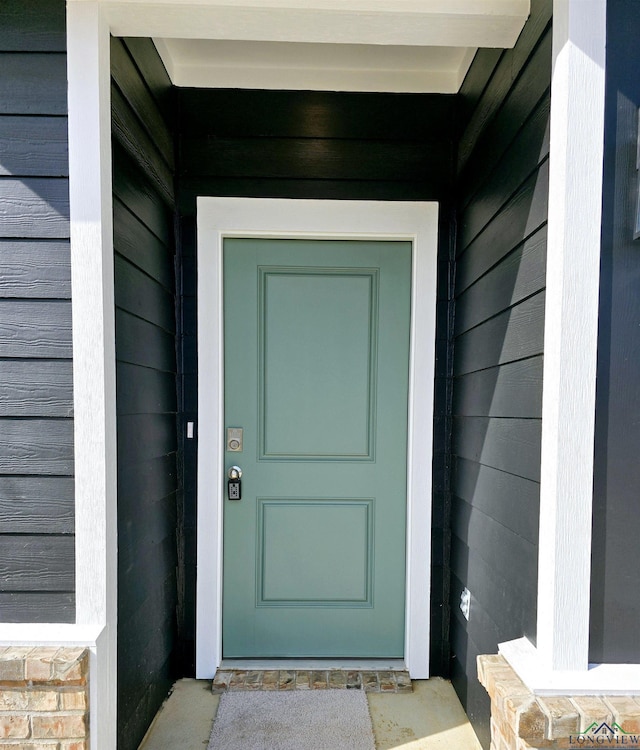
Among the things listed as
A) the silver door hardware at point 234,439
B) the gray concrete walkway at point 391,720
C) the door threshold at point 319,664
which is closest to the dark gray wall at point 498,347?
the gray concrete walkway at point 391,720

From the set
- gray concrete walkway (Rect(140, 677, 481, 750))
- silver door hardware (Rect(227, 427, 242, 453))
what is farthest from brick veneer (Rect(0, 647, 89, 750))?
silver door hardware (Rect(227, 427, 242, 453))

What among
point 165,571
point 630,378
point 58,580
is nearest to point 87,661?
point 58,580

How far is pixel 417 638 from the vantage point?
206 cm

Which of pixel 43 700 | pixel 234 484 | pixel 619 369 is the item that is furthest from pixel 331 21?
pixel 43 700

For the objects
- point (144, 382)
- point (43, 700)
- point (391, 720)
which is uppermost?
point (144, 382)

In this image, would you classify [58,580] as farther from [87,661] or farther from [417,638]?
[417,638]

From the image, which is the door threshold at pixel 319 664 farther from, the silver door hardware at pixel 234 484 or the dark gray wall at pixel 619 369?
the dark gray wall at pixel 619 369

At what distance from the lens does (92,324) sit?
1.29m

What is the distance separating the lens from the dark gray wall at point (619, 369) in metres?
1.12

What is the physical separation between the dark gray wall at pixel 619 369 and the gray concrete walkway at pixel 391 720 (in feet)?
3.15

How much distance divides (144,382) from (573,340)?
133cm

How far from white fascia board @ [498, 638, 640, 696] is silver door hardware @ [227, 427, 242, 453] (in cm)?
132

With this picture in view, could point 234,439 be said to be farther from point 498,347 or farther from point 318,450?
point 498,347

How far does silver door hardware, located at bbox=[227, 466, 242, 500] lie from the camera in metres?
2.09
